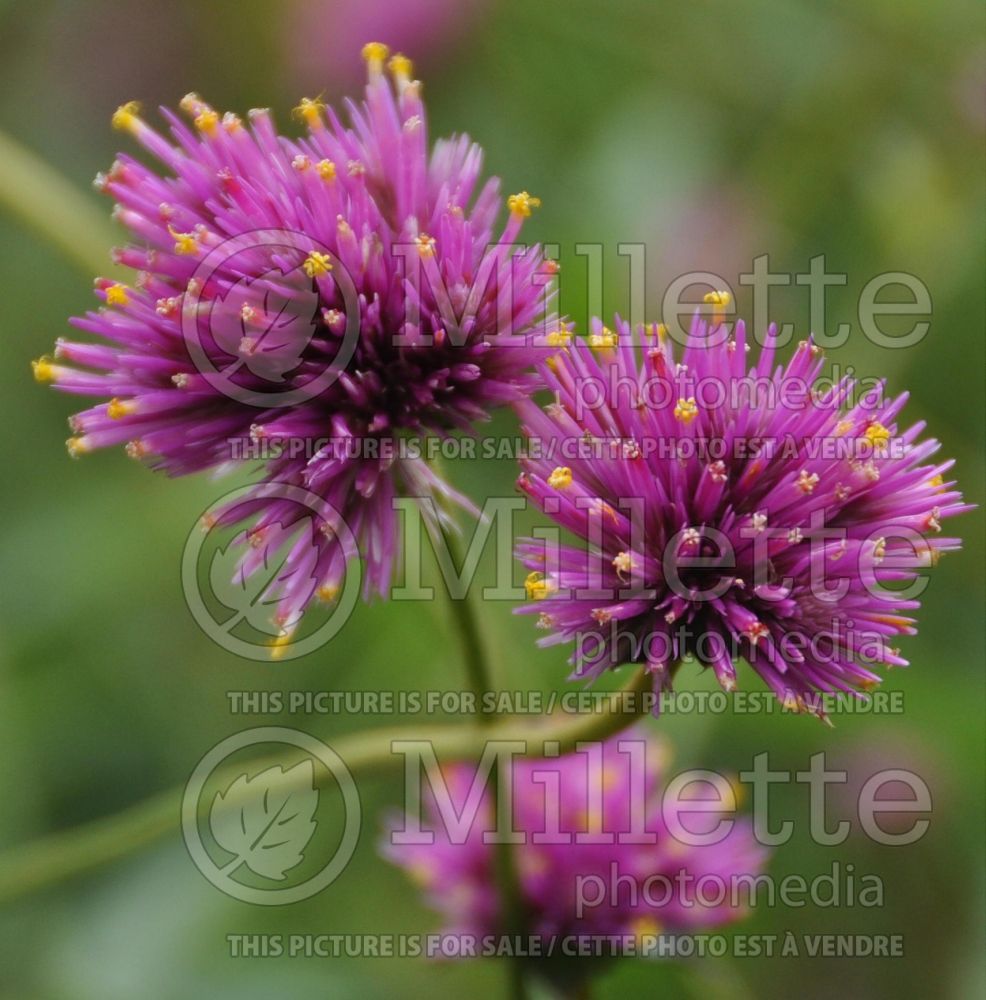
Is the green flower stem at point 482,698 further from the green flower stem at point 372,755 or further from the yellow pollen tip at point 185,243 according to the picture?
the yellow pollen tip at point 185,243

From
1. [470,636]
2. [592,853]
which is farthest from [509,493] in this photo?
[470,636]

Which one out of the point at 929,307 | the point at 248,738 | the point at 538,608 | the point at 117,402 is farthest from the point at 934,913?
the point at 117,402

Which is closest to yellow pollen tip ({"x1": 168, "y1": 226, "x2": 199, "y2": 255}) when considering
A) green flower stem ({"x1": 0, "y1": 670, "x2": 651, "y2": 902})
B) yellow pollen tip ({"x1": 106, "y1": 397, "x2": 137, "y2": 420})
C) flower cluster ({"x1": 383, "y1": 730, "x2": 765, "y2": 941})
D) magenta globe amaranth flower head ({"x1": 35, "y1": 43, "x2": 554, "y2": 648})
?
magenta globe amaranth flower head ({"x1": 35, "y1": 43, "x2": 554, "y2": 648})

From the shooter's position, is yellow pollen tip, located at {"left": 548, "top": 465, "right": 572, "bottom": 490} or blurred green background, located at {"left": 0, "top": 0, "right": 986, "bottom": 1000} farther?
blurred green background, located at {"left": 0, "top": 0, "right": 986, "bottom": 1000}

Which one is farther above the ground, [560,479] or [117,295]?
[117,295]

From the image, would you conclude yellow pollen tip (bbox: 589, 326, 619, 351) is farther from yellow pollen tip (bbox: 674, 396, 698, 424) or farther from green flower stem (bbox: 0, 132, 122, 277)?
green flower stem (bbox: 0, 132, 122, 277)

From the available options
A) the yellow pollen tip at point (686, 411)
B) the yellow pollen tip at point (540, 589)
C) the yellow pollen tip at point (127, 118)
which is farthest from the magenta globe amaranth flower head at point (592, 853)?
the yellow pollen tip at point (127, 118)

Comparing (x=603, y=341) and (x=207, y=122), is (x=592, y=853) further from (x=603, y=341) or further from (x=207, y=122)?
(x=207, y=122)

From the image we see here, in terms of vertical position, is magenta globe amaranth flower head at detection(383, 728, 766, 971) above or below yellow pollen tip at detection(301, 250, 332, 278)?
below
